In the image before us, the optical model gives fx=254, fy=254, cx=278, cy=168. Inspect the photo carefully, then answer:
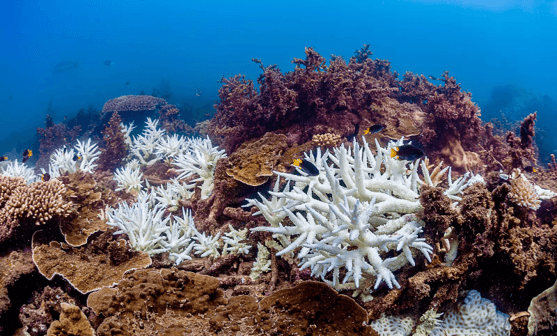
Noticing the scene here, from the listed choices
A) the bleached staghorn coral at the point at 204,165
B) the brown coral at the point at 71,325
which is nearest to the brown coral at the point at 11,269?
the brown coral at the point at 71,325

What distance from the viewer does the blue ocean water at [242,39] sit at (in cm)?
7506

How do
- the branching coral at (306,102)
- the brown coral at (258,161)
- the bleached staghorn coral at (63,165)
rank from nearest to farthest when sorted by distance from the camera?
the brown coral at (258,161)
the branching coral at (306,102)
the bleached staghorn coral at (63,165)

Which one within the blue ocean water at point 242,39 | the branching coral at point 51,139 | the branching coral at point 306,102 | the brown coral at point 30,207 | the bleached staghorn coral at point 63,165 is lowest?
the brown coral at point 30,207

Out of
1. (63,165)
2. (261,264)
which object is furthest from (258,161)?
(63,165)

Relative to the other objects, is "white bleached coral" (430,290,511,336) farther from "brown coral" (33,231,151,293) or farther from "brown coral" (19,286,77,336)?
"brown coral" (19,286,77,336)

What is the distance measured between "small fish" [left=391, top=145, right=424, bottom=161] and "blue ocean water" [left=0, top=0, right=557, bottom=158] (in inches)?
2483

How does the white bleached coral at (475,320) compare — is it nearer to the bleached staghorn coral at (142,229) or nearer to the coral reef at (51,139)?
the bleached staghorn coral at (142,229)

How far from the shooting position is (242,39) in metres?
102

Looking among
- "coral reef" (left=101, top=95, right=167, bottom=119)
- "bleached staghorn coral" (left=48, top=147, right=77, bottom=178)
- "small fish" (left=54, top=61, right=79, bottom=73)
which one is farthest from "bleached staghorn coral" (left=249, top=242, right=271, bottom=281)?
"small fish" (left=54, top=61, right=79, bottom=73)

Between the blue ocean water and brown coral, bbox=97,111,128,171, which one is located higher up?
the blue ocean water

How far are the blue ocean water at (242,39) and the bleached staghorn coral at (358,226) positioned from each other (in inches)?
2484

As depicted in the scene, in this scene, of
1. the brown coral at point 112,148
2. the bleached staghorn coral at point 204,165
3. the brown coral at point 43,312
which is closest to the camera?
the brown coral at point 43,312

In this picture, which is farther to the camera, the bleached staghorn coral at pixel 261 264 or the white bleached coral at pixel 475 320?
the bleached staghorn coral at pixel 261 264

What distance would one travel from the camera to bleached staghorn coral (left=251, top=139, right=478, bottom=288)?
196 cm
